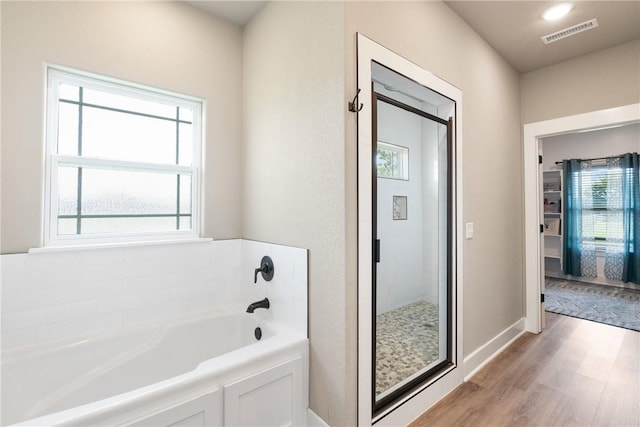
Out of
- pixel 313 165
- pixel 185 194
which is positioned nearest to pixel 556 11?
pixel 313 165

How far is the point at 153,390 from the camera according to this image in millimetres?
1214

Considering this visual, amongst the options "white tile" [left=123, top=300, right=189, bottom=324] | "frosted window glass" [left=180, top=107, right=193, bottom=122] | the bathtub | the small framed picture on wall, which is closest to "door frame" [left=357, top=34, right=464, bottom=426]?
the bathtub

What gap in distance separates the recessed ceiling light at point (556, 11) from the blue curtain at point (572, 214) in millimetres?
3917

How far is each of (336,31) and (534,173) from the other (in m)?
2.75

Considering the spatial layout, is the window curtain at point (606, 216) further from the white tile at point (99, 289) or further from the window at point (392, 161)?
the white tile at point (99, 289)

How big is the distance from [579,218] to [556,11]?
4.36 metres

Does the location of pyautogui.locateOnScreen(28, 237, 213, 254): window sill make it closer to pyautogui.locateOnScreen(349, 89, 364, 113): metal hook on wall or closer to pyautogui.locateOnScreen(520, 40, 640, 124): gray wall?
pyautogui.locateOnScreen(349, 89, 364, 113): metal hook on wall

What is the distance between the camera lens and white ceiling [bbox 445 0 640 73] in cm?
216

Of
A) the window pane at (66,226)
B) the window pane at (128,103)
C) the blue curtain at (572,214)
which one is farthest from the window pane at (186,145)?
the blue curtain at (572,214)

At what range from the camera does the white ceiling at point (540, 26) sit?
216 centimetres

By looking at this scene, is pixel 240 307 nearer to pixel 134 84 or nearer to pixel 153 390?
pixel 153 390

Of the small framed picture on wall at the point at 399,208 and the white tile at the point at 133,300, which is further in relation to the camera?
the small framed picture on wall at the point at 399,208

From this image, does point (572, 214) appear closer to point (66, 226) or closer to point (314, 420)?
point (314, 420)

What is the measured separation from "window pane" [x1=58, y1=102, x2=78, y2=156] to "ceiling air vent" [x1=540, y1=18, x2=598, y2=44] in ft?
12.3
